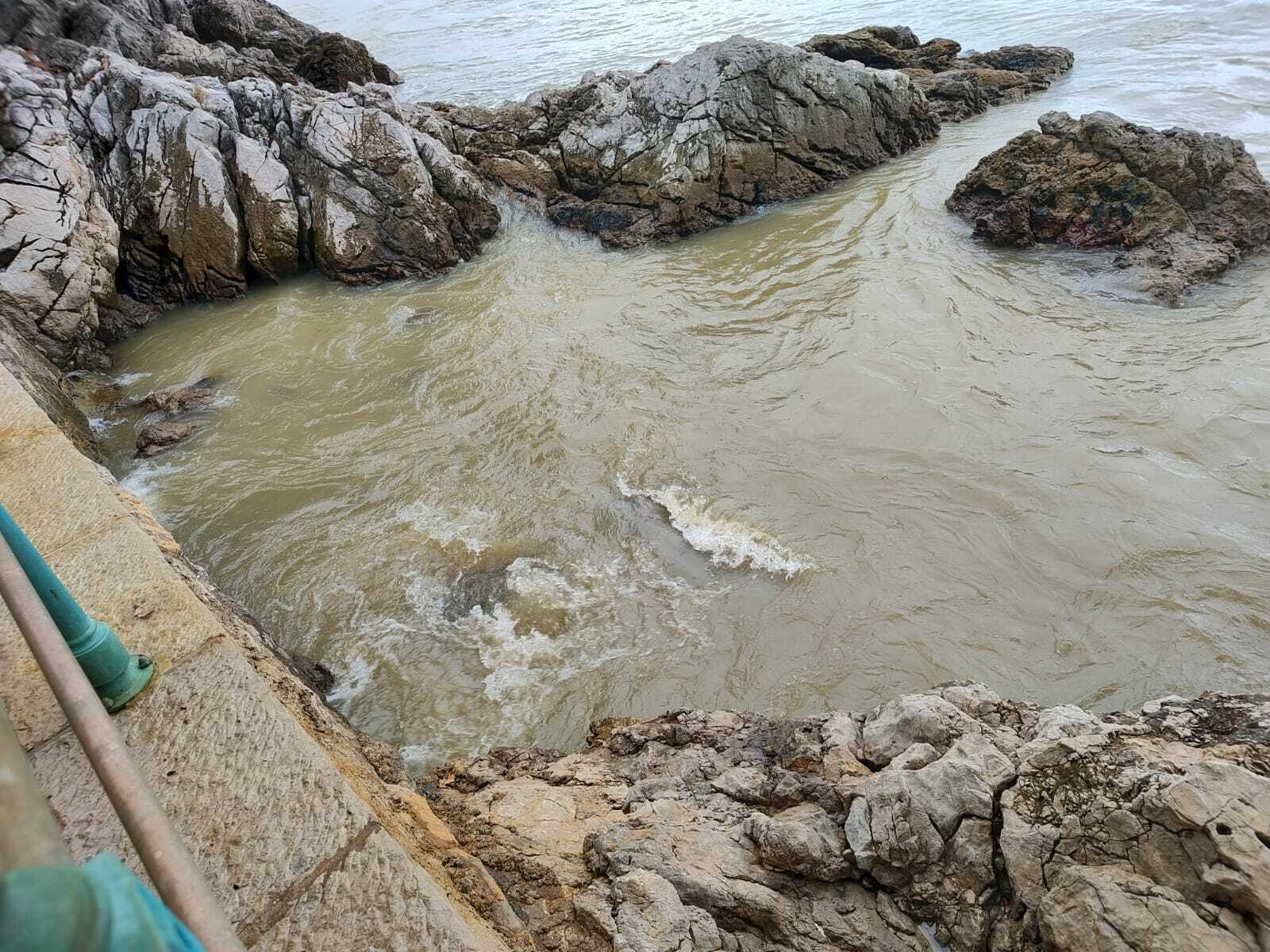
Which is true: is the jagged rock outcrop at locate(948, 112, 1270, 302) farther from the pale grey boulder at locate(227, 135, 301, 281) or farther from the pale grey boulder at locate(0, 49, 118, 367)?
the pale grey boulder at locate(0, 49, 118, 367)

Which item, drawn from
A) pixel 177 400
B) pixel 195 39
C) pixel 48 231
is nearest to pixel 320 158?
pixel 48 231

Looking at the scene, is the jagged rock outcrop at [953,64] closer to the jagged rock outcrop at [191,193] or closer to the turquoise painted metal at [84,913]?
the jagged rock outcrop at [191,193]

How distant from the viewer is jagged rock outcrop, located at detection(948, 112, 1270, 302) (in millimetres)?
8773

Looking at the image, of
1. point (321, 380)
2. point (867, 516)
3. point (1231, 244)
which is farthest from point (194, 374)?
point (1231, 244)

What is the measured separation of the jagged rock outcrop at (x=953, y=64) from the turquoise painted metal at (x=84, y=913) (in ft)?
56.7

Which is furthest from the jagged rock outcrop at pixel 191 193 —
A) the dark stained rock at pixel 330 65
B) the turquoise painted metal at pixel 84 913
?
the turquoise painted metal at pixel 84 913

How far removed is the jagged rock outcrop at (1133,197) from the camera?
8773 mm

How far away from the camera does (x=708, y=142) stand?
1215 cm

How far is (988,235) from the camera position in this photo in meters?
9.95

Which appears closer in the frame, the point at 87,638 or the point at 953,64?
the point at 87,638

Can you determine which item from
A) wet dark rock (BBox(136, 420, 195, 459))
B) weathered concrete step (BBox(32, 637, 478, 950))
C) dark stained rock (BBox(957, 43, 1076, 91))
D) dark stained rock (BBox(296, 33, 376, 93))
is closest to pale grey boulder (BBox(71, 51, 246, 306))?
wet dark rock (BBox(136, 420, 195, 459))

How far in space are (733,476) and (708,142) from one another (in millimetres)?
8242

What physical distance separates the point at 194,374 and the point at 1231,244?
1311 cm

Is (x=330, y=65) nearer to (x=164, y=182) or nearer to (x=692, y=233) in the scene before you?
(x=164, y=182)
